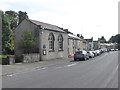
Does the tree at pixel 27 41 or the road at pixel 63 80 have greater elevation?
the tree at pixel 27 41

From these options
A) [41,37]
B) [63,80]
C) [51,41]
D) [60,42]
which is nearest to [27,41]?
[41,37]

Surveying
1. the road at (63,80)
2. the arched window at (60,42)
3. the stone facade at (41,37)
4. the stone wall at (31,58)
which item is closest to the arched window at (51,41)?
the stone facade at (41,37)

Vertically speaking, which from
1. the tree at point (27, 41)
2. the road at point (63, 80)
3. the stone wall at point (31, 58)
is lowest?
the road at point (63, 80)

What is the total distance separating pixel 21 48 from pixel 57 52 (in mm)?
8488

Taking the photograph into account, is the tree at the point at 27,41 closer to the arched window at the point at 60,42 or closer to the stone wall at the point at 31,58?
the stone wall at the point at 31,58

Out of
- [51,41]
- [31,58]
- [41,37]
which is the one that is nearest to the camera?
[31,58]

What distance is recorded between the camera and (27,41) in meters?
46.6

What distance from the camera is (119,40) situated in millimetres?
192250

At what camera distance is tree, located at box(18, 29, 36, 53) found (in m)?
45.9

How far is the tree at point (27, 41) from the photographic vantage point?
4588cm

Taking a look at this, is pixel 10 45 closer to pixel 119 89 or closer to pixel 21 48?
pixel 21 48

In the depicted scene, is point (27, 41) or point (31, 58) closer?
point (31, 58)

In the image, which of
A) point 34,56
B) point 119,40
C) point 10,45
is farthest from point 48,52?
point 119,40

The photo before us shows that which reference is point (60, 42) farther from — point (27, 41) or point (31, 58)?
point (31, 58)
